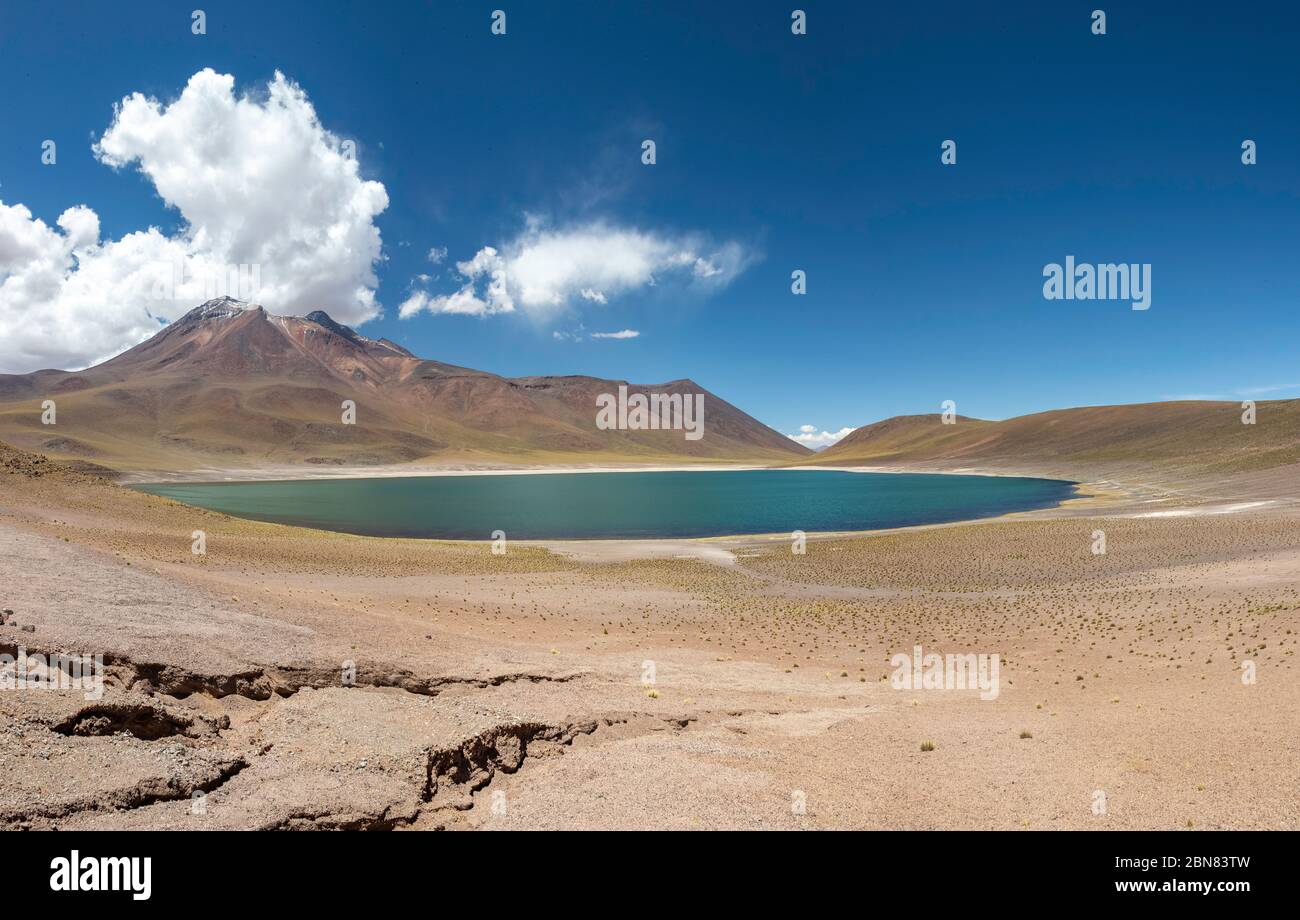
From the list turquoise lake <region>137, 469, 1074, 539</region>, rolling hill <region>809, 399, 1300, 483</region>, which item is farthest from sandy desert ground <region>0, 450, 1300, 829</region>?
rolling hill <region>809, 399, 1300, 483</region>

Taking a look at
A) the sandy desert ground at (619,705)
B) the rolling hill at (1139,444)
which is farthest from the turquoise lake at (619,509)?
the sandy desert ground at (619,705)

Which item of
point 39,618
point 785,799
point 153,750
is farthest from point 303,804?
point 39,618

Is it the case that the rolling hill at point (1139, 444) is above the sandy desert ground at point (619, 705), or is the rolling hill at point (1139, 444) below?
above

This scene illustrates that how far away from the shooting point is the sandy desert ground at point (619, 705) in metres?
7.29

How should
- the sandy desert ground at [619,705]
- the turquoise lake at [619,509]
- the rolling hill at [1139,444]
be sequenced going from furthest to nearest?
the rolling hill at [1139,444], the turquoise lake at [619,509], the sandy desert ground at [619,705]

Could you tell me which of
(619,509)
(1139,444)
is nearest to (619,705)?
(619,509)

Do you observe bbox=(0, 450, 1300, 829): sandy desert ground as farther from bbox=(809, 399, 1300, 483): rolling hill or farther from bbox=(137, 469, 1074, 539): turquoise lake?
bbox=(809, 399, 1300, 483): rolling hill

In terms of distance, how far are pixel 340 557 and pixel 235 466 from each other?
170 meters

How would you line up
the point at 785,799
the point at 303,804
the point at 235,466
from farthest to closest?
the point at 235,466 → the point at 785,799 → the point at 303,804

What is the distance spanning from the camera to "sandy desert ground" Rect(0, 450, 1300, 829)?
7.29 metres

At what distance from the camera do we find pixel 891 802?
8.41 m

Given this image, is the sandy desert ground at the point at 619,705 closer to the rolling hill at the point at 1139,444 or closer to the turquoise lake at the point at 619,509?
the turquoise lake at the point at 619,509
